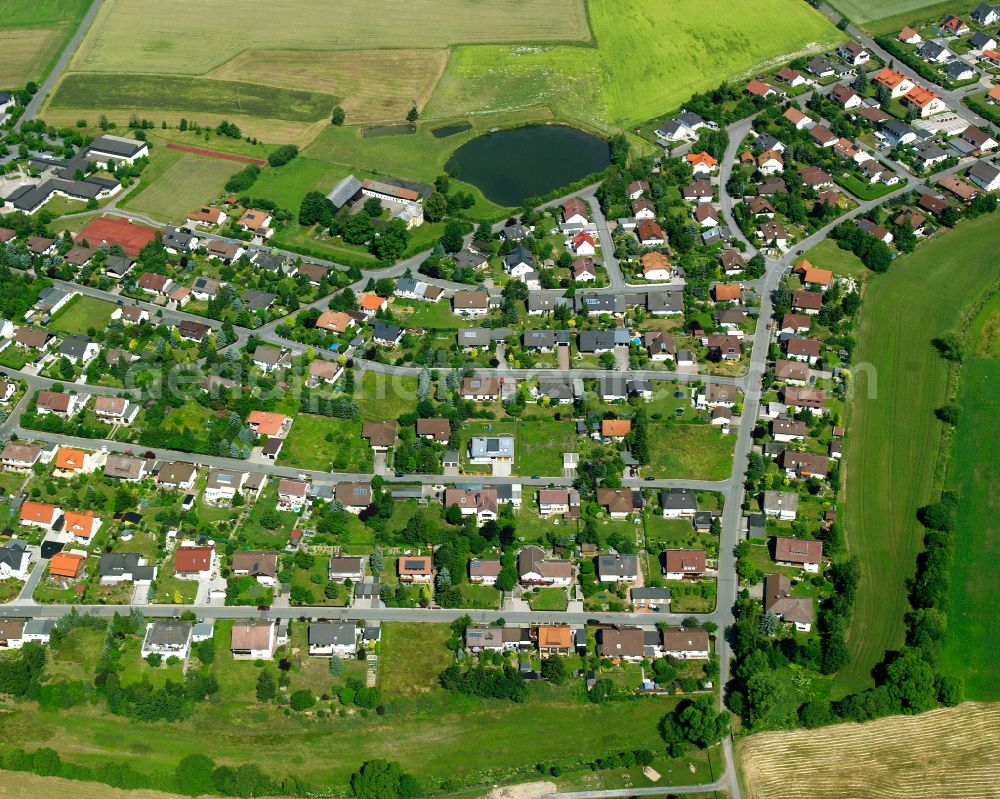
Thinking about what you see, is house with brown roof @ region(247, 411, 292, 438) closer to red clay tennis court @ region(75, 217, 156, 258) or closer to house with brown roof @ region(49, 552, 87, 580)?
house with brown roof @ region(49, 552, 87, 580)

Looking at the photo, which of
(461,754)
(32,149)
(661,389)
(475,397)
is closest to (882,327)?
(661,389)

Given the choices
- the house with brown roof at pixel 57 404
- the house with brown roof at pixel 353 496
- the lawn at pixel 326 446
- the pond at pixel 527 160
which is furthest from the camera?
the pond at pixel 527 160

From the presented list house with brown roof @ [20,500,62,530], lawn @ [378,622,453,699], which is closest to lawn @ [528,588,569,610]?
lawn @ [378,622,453,699]

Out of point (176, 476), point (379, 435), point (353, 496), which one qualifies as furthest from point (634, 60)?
point (176, 476)

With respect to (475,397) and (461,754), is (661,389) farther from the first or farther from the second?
(461,754)

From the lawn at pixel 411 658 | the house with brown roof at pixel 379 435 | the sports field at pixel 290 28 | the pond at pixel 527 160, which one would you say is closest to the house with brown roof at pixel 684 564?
the lawn at pixel 411 658

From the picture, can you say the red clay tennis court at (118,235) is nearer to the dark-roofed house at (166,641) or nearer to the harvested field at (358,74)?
the harvested field at (358,74)
